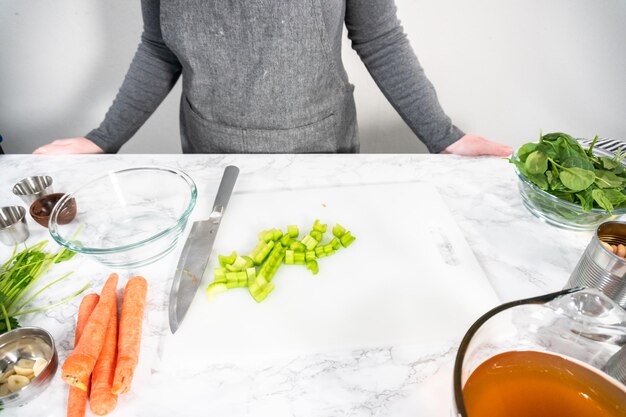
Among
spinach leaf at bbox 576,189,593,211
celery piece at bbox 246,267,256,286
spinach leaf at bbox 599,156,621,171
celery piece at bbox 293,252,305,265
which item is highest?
spinach leaf at bbox 599,156,621,171

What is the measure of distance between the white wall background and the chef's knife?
1.09 m

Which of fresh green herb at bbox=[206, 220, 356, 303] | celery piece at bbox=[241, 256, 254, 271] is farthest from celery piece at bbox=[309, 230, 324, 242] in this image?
celery piece at bbox=[241, 256, 254, 271]

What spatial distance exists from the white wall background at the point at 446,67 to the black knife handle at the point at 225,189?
38.9 inches

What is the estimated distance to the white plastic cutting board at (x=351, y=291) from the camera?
1.99ft

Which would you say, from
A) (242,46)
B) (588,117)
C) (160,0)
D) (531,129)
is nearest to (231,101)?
(242,46)

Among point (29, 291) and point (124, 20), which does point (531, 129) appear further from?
point (29, 291)

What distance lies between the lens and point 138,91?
3.73ft

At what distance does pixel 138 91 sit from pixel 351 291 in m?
0.90

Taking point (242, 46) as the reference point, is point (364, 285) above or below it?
below

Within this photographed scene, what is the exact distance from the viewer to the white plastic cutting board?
0.61 metres

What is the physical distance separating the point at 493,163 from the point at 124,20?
59.8 inches

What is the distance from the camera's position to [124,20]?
156 centimetres

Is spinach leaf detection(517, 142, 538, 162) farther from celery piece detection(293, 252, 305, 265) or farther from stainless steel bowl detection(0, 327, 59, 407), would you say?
stainless steel bowl detection(0, 327, 59, 407)

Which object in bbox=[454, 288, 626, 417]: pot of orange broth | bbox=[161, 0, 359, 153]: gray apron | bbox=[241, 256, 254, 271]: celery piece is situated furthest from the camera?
bbox=[161, 0, 359, 153]: gray apron
